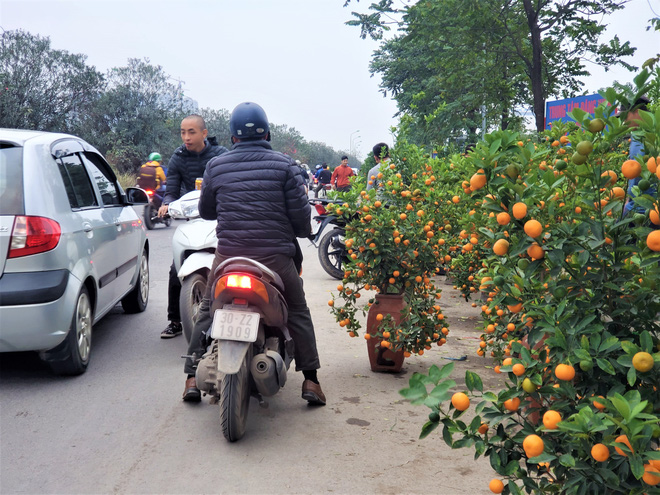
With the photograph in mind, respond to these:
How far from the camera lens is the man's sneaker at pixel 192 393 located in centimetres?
452

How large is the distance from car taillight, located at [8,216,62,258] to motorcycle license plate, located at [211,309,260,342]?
156cm

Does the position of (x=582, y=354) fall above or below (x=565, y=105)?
below

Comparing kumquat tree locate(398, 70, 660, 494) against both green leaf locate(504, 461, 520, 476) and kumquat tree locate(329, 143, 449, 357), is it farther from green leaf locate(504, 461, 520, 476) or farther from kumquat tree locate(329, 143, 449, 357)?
kumquat tree locate(329, 143, 449, 357)

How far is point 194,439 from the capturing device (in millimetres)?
3932

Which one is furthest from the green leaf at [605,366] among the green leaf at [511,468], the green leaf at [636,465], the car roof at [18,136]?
the car roof at [18,136]

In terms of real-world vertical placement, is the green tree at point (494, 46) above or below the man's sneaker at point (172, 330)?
above

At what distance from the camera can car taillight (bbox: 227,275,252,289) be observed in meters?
3.81

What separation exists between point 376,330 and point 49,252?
2.49 metres

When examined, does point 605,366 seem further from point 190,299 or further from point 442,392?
point 190,299

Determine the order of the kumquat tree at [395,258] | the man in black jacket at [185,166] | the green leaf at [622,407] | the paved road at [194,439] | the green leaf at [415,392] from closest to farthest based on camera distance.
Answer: the green leaf at [622,407]
the green leaf at [415,392]
the paved road at [194,439]
the kumquat tree at [395,258]
the man in black jacket at [185,166]

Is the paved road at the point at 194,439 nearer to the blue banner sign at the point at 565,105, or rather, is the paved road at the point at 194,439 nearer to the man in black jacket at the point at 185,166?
the man in black jacket at the point at 185,166

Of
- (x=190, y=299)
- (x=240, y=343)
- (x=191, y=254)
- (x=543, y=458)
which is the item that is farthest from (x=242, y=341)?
(x=543, y=458)

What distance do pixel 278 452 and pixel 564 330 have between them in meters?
2.20

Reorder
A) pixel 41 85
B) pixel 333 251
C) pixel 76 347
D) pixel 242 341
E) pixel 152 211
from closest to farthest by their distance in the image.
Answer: pixel 242 341 → pixel 76 347 → pixel 333 251 → pixel 152 211 → pixel 41 85
